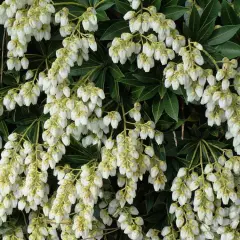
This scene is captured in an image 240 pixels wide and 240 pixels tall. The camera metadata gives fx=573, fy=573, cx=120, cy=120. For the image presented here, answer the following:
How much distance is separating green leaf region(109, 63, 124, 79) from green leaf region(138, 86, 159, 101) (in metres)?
0.16

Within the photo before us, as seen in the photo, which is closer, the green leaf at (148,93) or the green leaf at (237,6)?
the green leaf at (148,93)

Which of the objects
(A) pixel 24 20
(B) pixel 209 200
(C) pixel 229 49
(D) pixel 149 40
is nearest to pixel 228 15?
(C) pixel 229 49

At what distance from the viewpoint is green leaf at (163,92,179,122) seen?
10.6 ft

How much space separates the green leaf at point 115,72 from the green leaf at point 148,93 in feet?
0.51

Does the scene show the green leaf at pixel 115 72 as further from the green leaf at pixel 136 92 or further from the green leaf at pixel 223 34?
the green leaf at pixel 223 34

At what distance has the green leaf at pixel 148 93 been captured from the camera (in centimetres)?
328

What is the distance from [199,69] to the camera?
2945 mm

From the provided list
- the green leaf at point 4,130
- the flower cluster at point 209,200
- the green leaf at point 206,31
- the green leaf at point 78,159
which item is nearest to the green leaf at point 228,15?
the green leaf at point 206,31

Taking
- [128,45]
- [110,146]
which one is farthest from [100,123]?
[128,45]

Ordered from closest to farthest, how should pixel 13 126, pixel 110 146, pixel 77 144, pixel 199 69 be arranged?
pixel 199 69 < pixel 110 146 < pixel 77 144 < pixel 13 126

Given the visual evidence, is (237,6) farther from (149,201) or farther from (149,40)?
(149,201)

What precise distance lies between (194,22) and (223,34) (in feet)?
0.59

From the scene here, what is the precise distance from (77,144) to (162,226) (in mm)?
755

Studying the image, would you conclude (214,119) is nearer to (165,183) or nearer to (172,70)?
(172,70)
